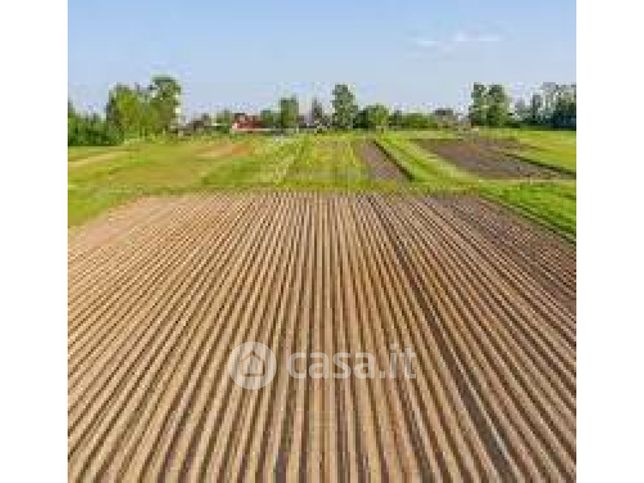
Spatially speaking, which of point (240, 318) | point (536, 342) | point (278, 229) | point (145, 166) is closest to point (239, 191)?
point (145, 166)

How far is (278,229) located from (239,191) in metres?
7.64

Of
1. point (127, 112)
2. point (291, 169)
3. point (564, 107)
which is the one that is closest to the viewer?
point (564, 107)

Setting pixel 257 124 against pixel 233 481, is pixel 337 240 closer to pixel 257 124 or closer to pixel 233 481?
pixel 257 124

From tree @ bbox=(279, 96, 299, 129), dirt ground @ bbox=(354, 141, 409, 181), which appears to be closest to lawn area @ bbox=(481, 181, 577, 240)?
dirt ground @ bbox=(354, 141, 409, 181)

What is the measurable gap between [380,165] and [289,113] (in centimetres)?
1286

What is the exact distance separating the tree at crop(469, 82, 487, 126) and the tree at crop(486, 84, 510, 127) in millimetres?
132

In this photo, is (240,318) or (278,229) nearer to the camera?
(240,318)

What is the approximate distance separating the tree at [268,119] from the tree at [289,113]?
7.2 inches

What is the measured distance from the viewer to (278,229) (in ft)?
86.3

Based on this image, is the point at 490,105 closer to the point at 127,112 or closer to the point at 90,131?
the point at 127,112

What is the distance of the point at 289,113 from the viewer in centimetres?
2534

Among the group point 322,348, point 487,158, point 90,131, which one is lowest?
point 322,348
